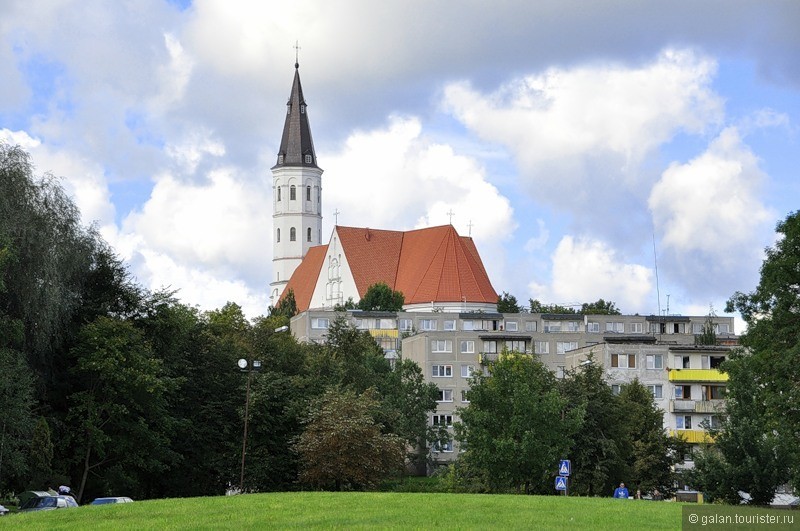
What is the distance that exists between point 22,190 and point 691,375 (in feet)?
157

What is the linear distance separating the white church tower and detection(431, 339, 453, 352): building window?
259 ft

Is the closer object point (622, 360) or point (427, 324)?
point (622, 360)

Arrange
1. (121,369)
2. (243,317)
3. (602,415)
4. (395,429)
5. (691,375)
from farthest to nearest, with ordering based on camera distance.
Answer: (243,317) → (691,375) → (395,429) → (602,415) → (121,369)

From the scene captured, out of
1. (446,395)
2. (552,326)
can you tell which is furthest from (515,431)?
(552,326)

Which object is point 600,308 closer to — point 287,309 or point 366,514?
point 287,309

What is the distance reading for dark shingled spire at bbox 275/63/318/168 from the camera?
188 metres

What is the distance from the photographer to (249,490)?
2506 inches

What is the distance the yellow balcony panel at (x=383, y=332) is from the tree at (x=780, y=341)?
87017 millimetres

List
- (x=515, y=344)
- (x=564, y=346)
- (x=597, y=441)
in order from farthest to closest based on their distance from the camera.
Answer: (x=564, y=346)
(x=515, y=344)
(x=597, y=441)

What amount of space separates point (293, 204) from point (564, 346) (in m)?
78.8

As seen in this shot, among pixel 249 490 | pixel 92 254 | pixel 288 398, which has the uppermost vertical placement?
pixel 92 254

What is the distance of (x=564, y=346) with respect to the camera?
12519 centimetres

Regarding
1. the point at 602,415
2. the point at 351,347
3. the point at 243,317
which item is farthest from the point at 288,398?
the point at 243,317

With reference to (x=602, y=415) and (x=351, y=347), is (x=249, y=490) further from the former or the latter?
(x=351, y=347)
